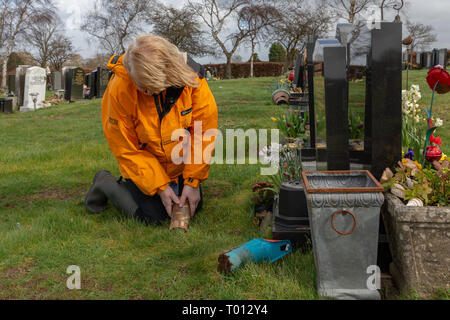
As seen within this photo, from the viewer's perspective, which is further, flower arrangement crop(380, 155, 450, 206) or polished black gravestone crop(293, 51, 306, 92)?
polished black gravestone crop(293, 51, 306, 92)

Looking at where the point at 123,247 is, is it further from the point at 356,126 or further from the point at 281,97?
the point at 281,97

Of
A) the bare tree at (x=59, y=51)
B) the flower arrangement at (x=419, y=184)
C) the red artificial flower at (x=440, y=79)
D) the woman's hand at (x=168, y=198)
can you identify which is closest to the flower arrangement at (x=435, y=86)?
the red artificial flower at (x=440, y=79)

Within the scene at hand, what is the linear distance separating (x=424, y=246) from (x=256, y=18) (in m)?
36.3

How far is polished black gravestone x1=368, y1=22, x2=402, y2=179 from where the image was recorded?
95.4 inches

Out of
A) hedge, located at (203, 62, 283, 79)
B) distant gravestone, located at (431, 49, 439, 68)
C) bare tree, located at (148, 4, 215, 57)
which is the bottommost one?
distant gravestone, located at (431, 49, 439, 68)

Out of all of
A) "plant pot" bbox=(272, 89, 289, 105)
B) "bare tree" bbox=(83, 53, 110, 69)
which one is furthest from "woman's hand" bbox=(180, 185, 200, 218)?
"bare tree" bbox=(83, 53, 110, 69)

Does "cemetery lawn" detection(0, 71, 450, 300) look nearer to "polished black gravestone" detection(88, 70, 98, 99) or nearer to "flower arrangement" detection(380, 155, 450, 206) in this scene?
"flower arrangement" detection(380, 155, 450, 206)

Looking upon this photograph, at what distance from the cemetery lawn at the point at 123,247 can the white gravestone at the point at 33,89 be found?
32.2 feet

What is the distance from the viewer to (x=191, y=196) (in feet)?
11.0

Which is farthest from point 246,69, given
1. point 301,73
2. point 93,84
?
point 301,73

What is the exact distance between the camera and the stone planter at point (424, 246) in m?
2.08

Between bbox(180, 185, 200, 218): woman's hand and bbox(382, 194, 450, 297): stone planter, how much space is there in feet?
5.33

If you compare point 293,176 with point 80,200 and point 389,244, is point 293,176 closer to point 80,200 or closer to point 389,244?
point 389,244

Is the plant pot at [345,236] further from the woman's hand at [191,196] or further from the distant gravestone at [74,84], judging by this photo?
the distant gravestone at [74,84]
